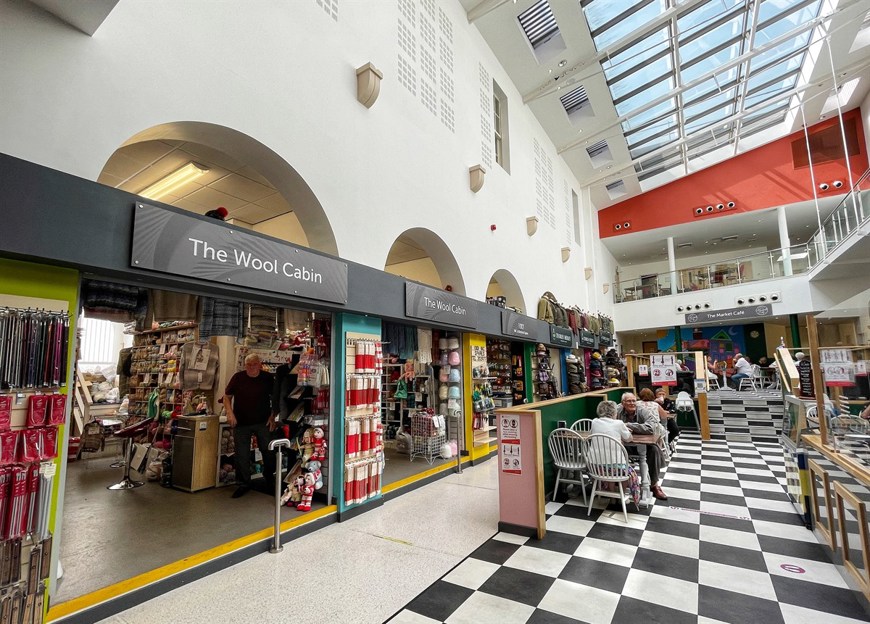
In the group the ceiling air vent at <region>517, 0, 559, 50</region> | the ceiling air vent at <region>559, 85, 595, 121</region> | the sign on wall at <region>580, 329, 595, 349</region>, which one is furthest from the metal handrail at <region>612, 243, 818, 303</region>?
the ceiling air vent at <region>517, 0, 559, 50</region>

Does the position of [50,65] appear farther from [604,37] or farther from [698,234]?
[698,234]

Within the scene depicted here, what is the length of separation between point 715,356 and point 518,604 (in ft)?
61.6

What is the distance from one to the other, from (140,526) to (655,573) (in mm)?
4123

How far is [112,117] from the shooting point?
2.60 meters

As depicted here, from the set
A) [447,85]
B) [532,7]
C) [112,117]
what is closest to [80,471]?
[112,117]

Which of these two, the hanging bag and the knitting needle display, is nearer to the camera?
the knitting needle display

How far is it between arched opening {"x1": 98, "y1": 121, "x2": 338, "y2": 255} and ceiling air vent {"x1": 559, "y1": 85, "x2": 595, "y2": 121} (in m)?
7.48

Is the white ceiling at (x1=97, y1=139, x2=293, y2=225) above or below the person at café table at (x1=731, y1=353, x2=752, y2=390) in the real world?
above

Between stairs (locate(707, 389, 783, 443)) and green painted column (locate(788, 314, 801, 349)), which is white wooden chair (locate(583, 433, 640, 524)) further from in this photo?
green painted column (locate(788, 314, 801, 349))

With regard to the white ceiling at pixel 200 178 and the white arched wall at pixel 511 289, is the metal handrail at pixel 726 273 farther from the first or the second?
the white ceiling at pixel 200 178

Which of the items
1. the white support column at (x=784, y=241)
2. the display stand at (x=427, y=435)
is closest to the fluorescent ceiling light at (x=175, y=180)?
the display stand at (x=427, y=435)

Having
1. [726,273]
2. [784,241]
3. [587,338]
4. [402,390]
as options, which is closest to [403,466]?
[402,390]

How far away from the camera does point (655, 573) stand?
9.62ft

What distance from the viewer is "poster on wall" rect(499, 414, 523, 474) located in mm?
3777
